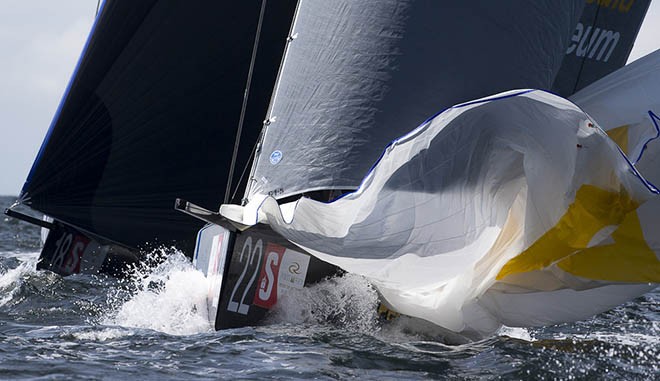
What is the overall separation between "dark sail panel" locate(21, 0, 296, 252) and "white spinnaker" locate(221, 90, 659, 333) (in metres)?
1.77

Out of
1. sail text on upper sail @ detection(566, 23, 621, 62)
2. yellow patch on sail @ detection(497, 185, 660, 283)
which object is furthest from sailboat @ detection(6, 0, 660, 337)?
sail text on upper sail @ detection(566, 23, 621, 62)

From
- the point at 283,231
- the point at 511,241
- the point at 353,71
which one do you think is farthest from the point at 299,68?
the point at 511,241

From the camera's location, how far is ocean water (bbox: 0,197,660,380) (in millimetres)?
3514

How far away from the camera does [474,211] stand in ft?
12.8

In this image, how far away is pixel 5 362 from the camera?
139 inches

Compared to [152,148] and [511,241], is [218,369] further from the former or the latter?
[152,148]

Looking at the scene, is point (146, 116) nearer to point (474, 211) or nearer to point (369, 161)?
point (369, 161)

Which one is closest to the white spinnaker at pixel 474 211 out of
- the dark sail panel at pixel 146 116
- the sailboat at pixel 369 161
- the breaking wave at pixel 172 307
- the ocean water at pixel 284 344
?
the sailboat at pixel 369 161

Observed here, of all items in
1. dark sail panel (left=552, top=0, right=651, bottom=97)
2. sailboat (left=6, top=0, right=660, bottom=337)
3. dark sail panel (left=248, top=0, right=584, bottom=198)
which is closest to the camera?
sailboat (left=6, top=0, right=660, bottom=337)

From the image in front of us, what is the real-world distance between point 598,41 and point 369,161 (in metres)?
3.02

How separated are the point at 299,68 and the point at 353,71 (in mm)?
292

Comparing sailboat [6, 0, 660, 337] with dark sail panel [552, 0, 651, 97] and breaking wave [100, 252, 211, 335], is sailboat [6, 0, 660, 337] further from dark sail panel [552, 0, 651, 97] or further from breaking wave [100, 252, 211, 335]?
dark sail panel [552, 0, 651, 97]

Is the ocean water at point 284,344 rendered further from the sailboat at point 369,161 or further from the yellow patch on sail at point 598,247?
the yellow patch on sail at point 598,247

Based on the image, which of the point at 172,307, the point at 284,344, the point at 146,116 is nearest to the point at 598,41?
the point at 146,116
